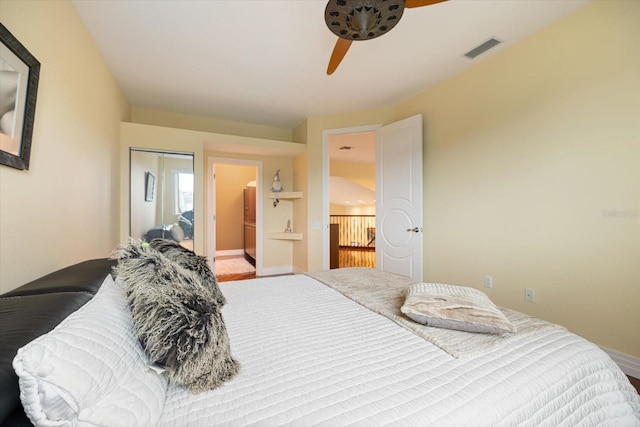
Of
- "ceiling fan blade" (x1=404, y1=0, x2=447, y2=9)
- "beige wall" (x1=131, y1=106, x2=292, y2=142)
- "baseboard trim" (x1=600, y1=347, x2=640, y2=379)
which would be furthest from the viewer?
"beige wall" (x1=131, y1=106, x2=292, y2=142)

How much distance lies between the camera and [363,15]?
4.46 ft

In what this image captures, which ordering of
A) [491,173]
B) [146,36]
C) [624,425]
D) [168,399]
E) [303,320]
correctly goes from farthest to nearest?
[491,173]
[146,36]
[303,320]
[624,425]
[168,399]

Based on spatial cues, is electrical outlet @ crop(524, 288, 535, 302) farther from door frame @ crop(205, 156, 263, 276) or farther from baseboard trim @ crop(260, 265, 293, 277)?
door frame @ crop(205, 156, 263, 276)

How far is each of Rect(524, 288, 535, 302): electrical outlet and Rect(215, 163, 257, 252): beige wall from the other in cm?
574

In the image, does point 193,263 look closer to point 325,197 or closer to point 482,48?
point 325,197

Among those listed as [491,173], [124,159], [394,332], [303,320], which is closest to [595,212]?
[491,173]

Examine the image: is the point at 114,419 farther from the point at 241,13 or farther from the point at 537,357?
the point at 241,13

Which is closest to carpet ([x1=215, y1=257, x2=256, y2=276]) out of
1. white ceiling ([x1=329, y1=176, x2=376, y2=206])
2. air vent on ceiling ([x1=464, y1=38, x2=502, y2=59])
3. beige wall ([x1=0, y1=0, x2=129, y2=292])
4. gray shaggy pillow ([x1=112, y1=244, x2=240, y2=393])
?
beige wall ([x1=0, y1=0, x2=129, y2=292])

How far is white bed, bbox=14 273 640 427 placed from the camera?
50cm

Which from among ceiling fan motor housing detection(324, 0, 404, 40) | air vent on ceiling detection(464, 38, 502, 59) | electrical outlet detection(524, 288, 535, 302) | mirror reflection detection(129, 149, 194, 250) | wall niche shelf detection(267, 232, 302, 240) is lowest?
electrical outlet detection(524, 288, 535, 302)

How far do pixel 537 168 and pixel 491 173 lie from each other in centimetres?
37

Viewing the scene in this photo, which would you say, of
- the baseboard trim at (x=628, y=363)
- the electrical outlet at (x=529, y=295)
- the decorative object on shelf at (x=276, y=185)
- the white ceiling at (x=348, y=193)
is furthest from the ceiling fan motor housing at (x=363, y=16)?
the white ceiling at (x=348, y=193)

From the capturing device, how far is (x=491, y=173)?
2.53 metres

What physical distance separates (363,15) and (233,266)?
5.00 m
